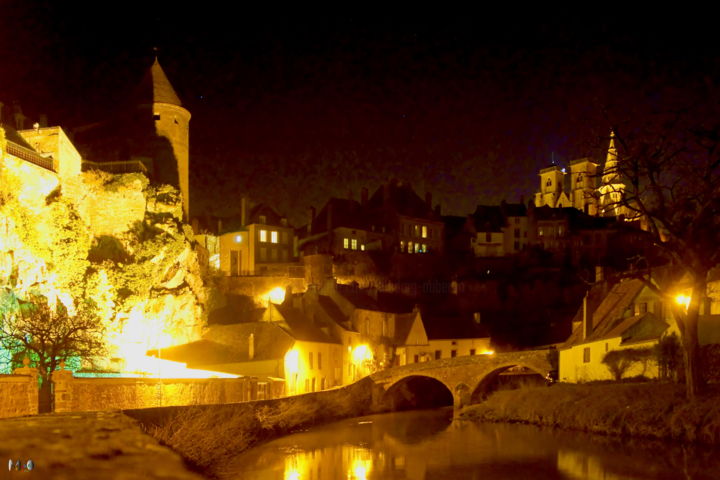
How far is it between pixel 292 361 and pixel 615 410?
1700cm

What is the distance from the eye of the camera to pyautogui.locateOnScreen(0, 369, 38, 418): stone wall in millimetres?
21569

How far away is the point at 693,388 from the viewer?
25.8 meters

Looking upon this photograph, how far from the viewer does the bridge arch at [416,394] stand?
42688 mm

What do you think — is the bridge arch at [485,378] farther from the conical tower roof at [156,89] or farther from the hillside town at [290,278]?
the conical tower roof at [156,89]

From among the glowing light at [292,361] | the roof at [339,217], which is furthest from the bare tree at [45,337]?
the roof at [339,217]

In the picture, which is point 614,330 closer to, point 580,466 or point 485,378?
point 485,378

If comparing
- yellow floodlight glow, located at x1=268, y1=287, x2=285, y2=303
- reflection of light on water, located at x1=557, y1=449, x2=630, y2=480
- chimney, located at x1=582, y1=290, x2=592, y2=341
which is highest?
yellow floodlight glow, located at x1=268, y1=287, x2=285, y2=303

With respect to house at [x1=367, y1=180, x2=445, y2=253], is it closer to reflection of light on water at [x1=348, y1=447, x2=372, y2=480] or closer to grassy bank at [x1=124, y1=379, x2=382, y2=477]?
grassy bank at [x1=124, y1=379, x2=382, y2=477]

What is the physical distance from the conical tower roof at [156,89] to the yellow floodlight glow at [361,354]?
20138 mm

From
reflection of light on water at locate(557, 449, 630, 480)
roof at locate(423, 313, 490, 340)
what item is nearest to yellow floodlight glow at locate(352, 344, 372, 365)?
roof at locate(423, 313, 490, 340)

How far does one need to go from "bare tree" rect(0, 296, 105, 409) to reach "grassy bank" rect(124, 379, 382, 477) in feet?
17.4

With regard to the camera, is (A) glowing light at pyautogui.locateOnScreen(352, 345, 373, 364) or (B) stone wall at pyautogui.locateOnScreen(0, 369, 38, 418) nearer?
(B) stone wall at pyautogui.locateOnScreen(0, 369, 38, 418)

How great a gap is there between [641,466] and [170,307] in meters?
26.4

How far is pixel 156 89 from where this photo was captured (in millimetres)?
47188
